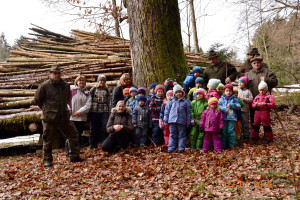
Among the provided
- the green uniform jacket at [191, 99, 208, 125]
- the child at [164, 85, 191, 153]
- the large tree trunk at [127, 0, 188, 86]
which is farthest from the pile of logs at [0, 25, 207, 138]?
the green uniform jacket at [191, 99, 208, 125]

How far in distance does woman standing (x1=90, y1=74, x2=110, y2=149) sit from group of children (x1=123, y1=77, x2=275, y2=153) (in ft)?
2.55

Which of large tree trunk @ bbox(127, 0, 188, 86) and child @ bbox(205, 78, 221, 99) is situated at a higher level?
large tree trunk @ bbox(127, 0, 188, 86)

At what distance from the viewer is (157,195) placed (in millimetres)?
3928

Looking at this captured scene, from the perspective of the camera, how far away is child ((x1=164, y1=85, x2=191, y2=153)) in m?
6.16

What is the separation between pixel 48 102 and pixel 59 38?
902 cm

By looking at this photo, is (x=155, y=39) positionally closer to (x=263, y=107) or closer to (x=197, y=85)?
(x=197, y=85)

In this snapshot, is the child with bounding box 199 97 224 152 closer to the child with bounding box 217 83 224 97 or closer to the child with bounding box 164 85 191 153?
the child with bounding box 164 85 191 153

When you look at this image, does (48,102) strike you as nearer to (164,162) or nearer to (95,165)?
(95,165)

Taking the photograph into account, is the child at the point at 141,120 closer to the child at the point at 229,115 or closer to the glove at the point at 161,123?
the glove at the point at 161,123

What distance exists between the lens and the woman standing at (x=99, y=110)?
7.13 m

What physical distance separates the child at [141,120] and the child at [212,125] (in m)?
1.54

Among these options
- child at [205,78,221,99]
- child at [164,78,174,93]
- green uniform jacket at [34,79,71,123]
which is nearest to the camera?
green uniform jacket at [34,79,71,123]

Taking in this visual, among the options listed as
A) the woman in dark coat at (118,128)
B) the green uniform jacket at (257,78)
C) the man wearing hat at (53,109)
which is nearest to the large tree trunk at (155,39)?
the woman in dark coat at (118,128)

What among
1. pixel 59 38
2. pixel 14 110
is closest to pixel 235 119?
pixel 14 110
